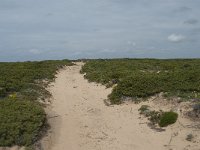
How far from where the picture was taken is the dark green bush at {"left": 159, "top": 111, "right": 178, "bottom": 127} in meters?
18.7

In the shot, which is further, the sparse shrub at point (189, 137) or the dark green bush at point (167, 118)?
the dark green bush at point (167, 118)

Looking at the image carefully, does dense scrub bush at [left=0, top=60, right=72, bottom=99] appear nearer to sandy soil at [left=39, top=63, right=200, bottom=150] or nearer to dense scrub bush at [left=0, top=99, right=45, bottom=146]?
sandy soil at [left=39, top=63, right=200, bottom=150]

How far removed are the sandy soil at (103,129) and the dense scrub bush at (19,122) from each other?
0.70 metres

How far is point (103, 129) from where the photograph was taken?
736 inches

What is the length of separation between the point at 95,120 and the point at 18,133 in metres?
4.63

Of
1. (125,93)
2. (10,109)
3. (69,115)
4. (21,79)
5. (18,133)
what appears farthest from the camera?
(21,79)

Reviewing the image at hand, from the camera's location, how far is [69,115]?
20500mm

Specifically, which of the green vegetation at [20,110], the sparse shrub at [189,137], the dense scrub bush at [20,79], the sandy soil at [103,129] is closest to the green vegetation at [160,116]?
the sandy soil at [103,129]

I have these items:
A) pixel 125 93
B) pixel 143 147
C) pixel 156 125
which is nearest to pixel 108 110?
pixel 125 93

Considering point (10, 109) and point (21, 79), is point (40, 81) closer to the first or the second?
point (21, 79)

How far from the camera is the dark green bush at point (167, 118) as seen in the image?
61.3 feet

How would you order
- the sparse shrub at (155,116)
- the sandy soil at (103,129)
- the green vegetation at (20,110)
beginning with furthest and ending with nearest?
the sparse shrub at (155,116), the sandy soil at (103,129), the green vegetation at (20,110)

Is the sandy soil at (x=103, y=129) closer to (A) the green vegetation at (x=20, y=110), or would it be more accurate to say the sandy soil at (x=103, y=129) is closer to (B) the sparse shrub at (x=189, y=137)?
(B) the sparse shrub at (x=189, y=137)

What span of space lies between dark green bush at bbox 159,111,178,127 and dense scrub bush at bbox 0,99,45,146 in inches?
222
